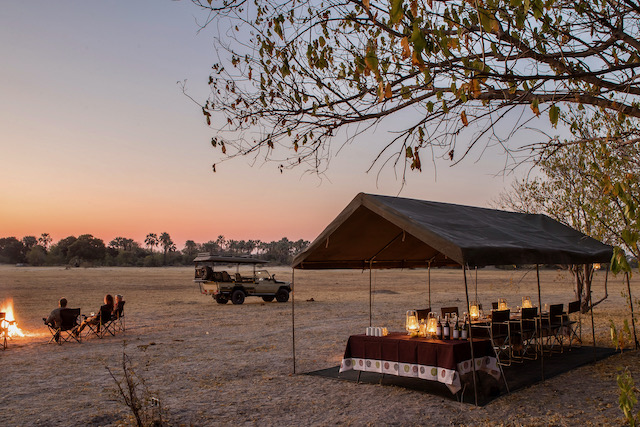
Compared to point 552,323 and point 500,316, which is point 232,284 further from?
point 500,316

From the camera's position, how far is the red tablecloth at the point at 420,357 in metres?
6.37

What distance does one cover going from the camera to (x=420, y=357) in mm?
6758

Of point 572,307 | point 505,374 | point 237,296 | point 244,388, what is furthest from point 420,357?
point 237,296

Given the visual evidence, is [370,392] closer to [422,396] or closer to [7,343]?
[422,396]

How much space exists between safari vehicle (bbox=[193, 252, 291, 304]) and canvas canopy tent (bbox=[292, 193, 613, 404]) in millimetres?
12062

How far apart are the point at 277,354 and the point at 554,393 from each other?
16.2ft

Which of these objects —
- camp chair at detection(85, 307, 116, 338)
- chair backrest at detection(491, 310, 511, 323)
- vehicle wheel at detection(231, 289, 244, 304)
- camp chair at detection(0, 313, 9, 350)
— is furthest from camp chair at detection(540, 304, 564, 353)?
vehicle wheel at detection(231, 289, 244, 304)

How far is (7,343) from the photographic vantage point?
11547mm

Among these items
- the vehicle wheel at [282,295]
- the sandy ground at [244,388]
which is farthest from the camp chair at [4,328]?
the vehicle wheel at [282,295]

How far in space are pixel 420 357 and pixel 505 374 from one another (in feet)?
6.23

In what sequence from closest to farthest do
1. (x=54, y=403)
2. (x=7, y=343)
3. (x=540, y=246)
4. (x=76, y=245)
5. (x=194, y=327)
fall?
(x=54, y=403) → (x=540, y=246) → (x=7, y=343) → (x=194, y=327) → (x=76, y=245)

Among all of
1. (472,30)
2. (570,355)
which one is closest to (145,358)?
(570,355)

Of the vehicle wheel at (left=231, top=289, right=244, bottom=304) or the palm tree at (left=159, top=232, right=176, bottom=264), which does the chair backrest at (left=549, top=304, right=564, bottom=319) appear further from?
the palm tree at (left=159, top=232, right=176, bottom=264)

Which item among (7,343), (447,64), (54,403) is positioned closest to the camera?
(447,64)
